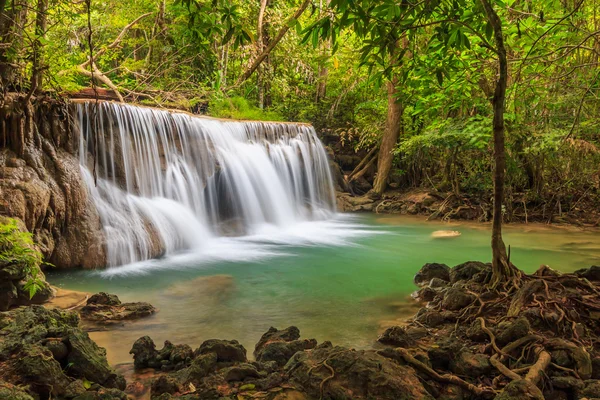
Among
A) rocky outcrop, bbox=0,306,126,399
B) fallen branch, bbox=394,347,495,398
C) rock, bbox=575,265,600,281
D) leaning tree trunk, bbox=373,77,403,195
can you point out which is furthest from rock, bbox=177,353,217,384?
leaning tree trunk, bbox=373,77,403,195

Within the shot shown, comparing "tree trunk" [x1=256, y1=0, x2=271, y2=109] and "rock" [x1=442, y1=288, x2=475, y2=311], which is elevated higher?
"tree trunk" [x1=256, y1=0, x2=271, y2=109]

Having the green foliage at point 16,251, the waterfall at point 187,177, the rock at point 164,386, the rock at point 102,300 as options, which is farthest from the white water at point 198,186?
the rock at point 164,386

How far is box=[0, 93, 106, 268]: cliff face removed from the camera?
259 inches

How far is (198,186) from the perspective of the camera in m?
11.0

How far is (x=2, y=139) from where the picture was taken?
6.70m

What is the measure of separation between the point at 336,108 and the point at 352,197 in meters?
4.26

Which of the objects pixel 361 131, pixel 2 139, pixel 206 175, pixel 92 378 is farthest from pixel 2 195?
pixel 361 131

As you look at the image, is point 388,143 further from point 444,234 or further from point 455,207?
point 444,234

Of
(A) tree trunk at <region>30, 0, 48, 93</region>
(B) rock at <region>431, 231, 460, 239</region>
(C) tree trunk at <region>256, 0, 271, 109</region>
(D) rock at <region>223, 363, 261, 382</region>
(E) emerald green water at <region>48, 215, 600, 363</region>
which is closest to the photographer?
(D) rock at <region>223, 363, 261, 382</region>

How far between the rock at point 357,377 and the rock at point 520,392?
0.46m

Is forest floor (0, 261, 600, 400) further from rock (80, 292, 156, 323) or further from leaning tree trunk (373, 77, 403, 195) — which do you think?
leaning tree trunk (373, 77, 403, 195)

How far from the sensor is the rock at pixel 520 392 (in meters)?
2.91

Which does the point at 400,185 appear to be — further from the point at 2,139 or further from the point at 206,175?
the point at 2,139

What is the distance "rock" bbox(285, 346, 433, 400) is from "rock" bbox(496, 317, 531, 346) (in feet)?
3.46
